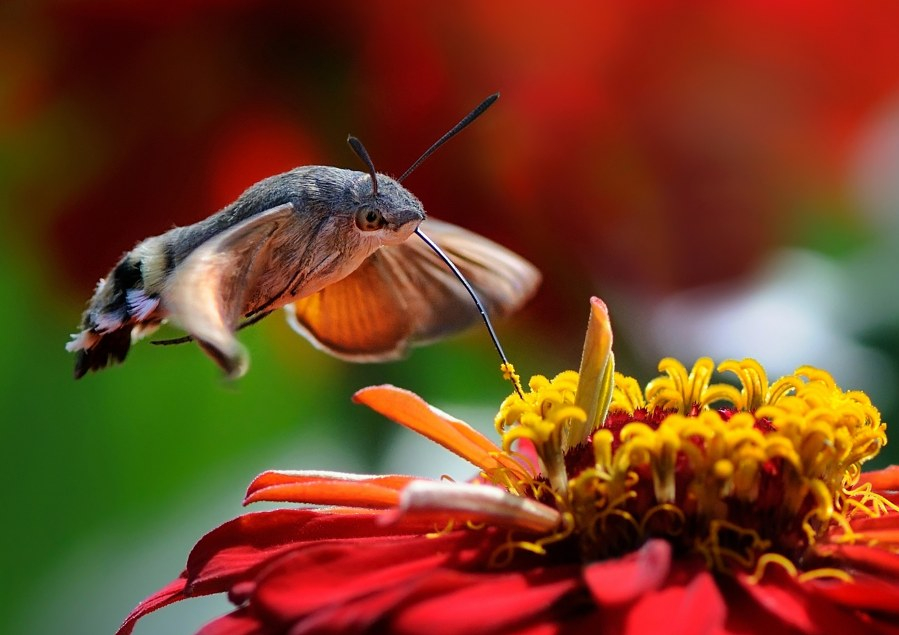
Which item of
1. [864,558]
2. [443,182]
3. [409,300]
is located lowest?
[864,558]

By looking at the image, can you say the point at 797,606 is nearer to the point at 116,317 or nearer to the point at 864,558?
the point at 864,558

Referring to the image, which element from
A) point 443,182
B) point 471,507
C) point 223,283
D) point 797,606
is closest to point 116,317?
point 223,283

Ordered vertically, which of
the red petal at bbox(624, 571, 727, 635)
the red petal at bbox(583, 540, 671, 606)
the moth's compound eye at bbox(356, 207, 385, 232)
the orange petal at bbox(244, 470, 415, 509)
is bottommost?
the red petal at bbox(624, 571, 727, 635)

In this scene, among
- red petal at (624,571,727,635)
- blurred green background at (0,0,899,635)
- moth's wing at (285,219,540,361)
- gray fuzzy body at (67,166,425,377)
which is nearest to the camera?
red petal at (624,571,727,635)

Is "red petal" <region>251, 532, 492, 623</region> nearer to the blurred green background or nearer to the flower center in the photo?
the flower center

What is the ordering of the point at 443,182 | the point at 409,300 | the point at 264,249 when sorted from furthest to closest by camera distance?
1. the point at 443,182
2. the point at 409,300
3. the point at 264,249

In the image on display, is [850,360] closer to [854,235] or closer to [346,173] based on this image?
[854,235]

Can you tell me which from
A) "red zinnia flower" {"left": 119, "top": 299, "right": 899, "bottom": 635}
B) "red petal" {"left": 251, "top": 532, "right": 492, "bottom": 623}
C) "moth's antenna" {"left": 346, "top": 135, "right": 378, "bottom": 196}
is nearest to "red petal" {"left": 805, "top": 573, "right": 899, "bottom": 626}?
"red zinnia flower" {"left": 119, "top": 299, "right": 899, "bottom": 635}
